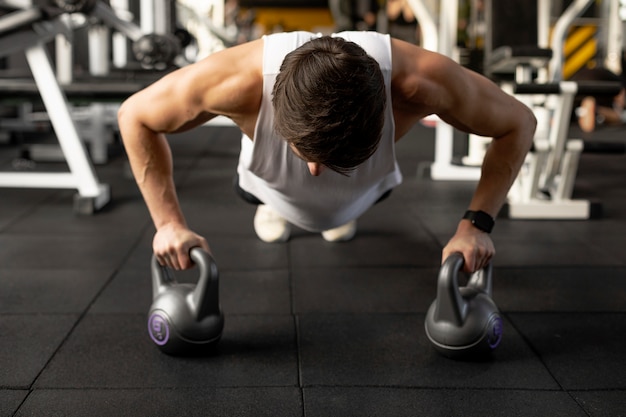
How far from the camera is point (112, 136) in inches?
183

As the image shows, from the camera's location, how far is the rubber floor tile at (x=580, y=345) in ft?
4.12

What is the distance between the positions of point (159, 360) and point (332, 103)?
0.62 m

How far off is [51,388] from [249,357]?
350 mm

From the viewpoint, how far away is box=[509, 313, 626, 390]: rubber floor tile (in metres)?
1.26

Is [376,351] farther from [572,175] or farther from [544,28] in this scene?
[544,28]

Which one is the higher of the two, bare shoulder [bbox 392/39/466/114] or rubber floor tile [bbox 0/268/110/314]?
bare shoulder [bbox 392/39/466/114]

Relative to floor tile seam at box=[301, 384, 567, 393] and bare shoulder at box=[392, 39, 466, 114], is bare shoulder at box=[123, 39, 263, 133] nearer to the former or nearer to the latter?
bare shoulder at box=[392, 39, 466, 114]

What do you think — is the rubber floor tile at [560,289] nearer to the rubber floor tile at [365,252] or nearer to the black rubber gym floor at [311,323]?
the black rubber gym floor at [311,323]

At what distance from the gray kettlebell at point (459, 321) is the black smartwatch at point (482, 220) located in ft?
0.36

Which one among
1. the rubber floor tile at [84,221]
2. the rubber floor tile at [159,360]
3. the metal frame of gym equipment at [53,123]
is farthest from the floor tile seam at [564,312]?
the metal frame of gym equipment at [53,123]

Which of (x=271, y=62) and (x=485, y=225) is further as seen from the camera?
(x=485, y=225)

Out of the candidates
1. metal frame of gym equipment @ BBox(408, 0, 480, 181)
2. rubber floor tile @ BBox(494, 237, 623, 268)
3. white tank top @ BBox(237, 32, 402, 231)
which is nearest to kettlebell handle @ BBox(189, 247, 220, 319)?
white tank top @ BBox(237, 32, 402, 231)

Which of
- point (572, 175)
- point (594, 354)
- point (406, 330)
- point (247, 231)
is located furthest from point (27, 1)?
point (594, 354)

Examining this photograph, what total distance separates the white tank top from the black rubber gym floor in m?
0.23
